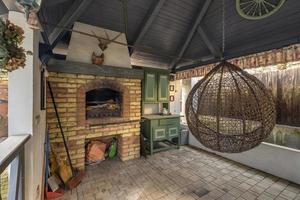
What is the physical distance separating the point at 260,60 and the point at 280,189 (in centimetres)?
226

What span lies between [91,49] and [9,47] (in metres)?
2.20

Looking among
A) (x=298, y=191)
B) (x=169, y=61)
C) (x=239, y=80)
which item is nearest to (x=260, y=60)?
(x=239, y=80)

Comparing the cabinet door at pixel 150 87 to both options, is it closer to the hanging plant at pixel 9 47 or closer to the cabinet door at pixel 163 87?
the cabinet door at pixel 163 87

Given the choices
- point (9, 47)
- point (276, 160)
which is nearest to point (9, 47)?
point (9, 47)

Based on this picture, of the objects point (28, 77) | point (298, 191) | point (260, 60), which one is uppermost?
point (260, 60)

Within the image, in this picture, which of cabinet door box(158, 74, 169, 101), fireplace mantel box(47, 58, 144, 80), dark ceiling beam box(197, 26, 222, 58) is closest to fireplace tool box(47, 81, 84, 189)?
fireplace mantel box(47, 58, 144, 80)

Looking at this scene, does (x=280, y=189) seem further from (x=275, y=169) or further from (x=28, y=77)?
(x=28, y=77)

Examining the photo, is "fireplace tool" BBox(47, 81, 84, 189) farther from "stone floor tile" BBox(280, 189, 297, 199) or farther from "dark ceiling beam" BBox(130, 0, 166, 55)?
"stone floor tile" BBox(280, 189, 297, 199)

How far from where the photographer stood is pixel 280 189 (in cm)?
250

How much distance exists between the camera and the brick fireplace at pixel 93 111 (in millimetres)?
2785

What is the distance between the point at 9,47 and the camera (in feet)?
3.46

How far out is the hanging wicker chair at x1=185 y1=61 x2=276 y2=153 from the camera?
151 cm

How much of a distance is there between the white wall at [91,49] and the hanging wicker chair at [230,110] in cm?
216

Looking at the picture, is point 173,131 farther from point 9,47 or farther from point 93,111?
point 9,47
